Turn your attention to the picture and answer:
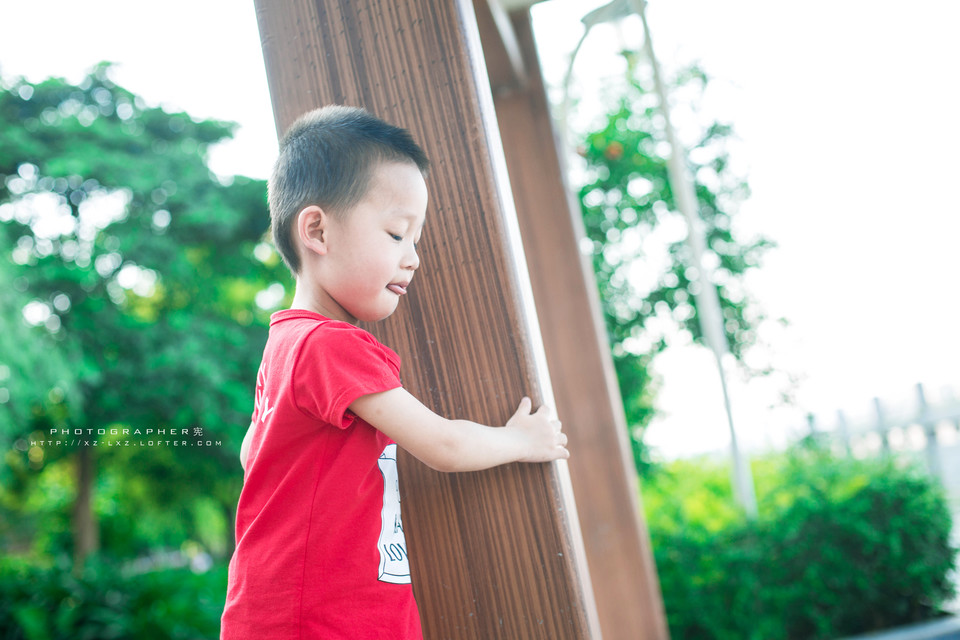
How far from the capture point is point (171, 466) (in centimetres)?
956

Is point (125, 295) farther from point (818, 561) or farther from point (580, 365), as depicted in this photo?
point (818, 561)

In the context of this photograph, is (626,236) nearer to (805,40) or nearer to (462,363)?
(805,40)

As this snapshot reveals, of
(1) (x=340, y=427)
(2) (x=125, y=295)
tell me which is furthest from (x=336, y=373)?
(2) (x=125, y=295)

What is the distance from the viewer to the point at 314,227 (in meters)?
0.86

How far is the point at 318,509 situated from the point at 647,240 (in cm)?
438

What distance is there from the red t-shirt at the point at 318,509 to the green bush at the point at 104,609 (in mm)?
3339

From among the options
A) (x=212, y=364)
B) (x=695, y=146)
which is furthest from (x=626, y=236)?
(x=212, y=364)

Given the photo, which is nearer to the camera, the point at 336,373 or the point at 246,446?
the point at 336,373

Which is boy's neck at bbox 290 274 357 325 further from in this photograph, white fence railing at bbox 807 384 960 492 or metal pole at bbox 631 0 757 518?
white fence railing at bbox 807 384 960 492

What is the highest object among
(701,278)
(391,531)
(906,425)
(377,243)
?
(701,278)

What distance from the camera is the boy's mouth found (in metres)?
0.88

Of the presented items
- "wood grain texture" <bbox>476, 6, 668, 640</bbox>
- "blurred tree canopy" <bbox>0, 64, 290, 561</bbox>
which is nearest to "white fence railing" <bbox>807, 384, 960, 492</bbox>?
"wood grain texture" <bbox>476, 6, 668, 640</bbox>

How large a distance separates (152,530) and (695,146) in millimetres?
11089

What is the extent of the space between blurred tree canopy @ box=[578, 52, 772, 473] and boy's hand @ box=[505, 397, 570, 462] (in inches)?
157
